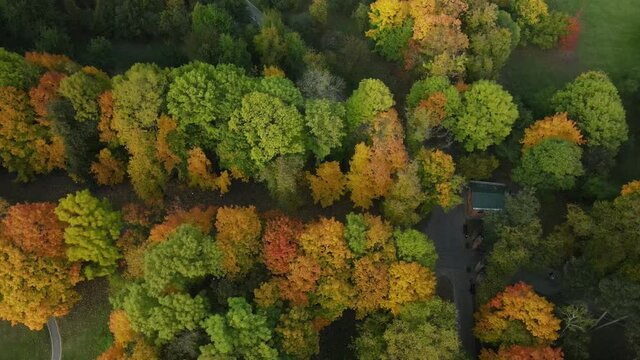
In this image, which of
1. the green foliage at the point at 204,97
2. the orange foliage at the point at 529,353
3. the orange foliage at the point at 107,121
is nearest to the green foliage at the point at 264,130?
the green foliage at the point at 204,97

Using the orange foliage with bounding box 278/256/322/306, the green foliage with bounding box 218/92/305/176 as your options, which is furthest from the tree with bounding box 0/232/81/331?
the orange foliage with bounding box 278/256/322/306

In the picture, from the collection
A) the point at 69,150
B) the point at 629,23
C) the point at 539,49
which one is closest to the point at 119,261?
the point at 69,150

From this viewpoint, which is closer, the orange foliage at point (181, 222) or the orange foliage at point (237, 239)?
the orange foliage at point (237, 239)

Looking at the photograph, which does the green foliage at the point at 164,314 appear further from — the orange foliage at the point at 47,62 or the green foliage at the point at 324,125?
the orange foliage at the point at 47,62

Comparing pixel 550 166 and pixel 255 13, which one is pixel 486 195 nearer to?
pixel 550 166

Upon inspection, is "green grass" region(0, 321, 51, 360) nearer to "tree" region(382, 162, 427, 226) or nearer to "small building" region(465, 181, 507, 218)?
"tree" region(382, 162, 427, 226)

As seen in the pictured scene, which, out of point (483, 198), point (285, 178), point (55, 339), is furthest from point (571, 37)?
point (55, 339)
